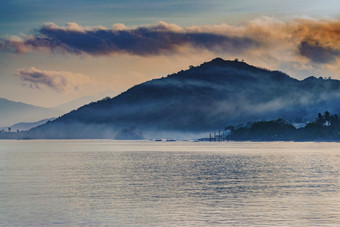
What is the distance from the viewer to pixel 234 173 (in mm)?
106312

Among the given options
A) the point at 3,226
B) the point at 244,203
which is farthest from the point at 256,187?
the point at 3,226

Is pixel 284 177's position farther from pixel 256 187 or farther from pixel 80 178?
pixel 80 178

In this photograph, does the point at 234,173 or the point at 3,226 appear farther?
the point at 234,173

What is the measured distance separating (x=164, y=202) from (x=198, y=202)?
11.2 ft

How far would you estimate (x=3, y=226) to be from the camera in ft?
155

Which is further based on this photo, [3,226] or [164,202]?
[164,202]

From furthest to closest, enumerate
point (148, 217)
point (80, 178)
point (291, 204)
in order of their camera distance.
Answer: point (80, 178)
point (291, 204)
point (148, 217)

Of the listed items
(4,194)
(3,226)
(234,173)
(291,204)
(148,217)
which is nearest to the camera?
(3,226)

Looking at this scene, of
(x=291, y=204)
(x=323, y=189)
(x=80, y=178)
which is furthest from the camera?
(x=80, y=178)

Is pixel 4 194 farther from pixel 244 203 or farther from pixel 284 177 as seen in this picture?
pixel 284 177

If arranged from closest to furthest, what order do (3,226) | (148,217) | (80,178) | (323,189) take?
(3,226), (148,217), (323,189), (80,178)

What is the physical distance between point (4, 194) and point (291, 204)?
32.2 meters

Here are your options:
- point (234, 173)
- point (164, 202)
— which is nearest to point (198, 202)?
point (164, 202)

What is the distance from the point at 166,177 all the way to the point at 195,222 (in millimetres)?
48090
